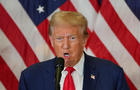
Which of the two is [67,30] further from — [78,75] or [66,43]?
[78,75]

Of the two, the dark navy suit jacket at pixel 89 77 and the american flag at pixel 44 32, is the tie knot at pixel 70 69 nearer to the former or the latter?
the dark navy suit jacket at pixel 89 77

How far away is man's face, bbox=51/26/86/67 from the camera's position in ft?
5.75

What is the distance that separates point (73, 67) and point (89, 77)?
0.40 feet

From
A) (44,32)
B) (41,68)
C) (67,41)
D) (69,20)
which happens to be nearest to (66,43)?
(67,41)

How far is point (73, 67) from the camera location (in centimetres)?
194

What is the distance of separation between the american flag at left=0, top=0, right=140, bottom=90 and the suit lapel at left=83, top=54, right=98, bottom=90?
956mm

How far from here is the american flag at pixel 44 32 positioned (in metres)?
2.96

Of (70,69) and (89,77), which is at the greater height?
(70,69)

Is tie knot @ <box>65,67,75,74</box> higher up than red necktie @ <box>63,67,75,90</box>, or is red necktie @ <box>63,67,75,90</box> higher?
tie knot @ <box>65,67,75,74</box>

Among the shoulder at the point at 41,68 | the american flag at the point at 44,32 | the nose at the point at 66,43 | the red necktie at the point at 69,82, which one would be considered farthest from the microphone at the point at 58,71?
the american flag at the point at 44,32

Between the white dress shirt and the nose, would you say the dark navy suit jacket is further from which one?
the nose

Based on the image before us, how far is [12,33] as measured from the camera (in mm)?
3027

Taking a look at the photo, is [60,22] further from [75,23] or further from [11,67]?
[11,67]

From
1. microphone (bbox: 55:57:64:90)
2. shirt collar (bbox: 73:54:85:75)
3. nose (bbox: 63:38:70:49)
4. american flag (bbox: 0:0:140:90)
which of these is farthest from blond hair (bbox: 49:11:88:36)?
american flag (bbox: 0:0:140:90)
